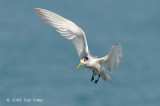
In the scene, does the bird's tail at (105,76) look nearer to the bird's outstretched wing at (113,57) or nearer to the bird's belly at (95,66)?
the bird's belly at (95,66)

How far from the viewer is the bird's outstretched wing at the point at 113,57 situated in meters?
10.4

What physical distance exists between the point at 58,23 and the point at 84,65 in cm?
116

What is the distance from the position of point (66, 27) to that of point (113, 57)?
1284 mm

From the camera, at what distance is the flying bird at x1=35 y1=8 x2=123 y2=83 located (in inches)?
431

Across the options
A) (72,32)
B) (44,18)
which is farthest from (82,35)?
(44,18)

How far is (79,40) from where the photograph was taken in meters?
11.3

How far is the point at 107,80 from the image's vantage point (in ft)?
38.3

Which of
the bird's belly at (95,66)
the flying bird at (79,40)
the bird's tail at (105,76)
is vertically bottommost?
the bird's tail at (105,76)

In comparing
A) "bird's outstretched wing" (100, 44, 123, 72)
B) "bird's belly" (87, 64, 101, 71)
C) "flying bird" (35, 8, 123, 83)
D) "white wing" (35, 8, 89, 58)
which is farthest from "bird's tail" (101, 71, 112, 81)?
"white wing" (35, 8, 89, 58)

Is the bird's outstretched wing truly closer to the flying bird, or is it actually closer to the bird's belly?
the flying bird

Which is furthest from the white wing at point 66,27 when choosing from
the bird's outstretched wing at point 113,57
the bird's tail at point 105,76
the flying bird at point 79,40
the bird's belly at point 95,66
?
the bird's tail at point 105,76

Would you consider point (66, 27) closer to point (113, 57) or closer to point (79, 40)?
point (79, 40)

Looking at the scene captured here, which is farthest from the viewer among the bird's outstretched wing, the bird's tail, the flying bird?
the bird's tail

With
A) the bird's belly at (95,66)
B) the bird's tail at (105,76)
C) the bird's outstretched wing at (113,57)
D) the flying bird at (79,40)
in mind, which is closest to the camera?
the bird's outstretched wing at (113,57)
